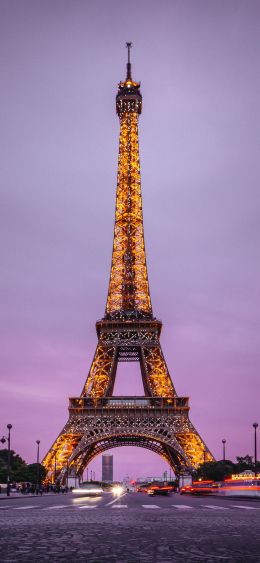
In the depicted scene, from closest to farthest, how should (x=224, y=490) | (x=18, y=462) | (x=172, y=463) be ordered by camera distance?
(x=224, y=490) → (x=172, y=463) → (x=18, y=462)

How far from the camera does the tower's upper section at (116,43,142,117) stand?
8575 centimetres

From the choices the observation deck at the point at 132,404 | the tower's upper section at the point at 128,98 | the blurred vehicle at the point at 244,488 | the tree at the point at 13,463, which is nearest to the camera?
the blurred vehicle at the point at 244,488

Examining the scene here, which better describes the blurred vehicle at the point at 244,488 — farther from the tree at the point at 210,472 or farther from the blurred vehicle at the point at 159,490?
the tree at the point at 210,472

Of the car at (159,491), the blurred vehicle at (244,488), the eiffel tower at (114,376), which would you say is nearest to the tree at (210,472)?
the eiffel tower at (114,376)

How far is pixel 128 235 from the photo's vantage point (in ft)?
257

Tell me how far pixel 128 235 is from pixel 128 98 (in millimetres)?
21441

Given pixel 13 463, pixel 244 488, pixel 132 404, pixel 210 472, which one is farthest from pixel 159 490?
pixel 13 463

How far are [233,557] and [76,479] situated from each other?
2812 inches

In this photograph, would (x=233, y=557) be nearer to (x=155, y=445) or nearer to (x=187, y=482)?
(x=187, y=482)

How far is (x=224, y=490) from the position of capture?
4366cm

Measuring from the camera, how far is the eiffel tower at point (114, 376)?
225 feet

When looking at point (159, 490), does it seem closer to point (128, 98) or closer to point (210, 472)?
point (210, 472)

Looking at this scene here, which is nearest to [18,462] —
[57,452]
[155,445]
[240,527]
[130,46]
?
[155,445]

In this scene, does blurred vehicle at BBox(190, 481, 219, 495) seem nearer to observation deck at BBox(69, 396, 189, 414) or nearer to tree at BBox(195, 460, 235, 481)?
tree at BBox(195, 460, 235, 481)
